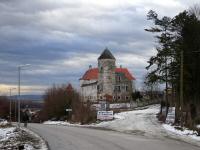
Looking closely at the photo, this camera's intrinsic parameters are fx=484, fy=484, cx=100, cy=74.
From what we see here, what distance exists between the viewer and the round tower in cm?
16312

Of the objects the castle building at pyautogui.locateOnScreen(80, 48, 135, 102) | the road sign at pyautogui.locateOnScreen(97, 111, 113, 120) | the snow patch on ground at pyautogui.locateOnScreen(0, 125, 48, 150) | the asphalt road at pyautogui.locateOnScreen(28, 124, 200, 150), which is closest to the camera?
the asphalt road at pyautogui.locateOnScreen(28, 124, 200, 150)

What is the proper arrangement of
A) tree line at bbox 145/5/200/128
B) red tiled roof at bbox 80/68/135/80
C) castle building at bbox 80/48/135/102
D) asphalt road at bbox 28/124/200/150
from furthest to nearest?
red tiled roof at bbox 80/68/135/80 → castle building at bbox 80/48/135/102 → tree line at bbox 145/5/200/128 → asphalt road at bbox 28/124/200/150

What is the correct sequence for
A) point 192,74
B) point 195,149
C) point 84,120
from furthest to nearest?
point 84,120 < point 192,74 < point 195,149

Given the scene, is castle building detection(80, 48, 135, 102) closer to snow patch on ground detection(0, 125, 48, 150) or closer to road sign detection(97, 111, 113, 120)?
road sign detection(97, 111, 113, 120)

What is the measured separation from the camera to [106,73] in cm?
16338

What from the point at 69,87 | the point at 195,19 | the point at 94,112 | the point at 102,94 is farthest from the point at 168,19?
the point at 102,94

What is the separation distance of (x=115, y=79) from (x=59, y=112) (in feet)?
215

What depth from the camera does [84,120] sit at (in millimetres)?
74125

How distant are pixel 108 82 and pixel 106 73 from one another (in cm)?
325

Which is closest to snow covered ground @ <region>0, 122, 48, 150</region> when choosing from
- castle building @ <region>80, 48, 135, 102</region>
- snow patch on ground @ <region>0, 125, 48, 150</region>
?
snow patch on ground @ <region>0, 125, 48, 150</region>

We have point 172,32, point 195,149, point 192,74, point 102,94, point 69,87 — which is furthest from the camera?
point 102,94

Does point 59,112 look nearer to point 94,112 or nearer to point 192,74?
point 94,112

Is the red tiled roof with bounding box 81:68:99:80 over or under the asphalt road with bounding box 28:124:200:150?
over

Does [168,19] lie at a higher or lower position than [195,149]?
higher
